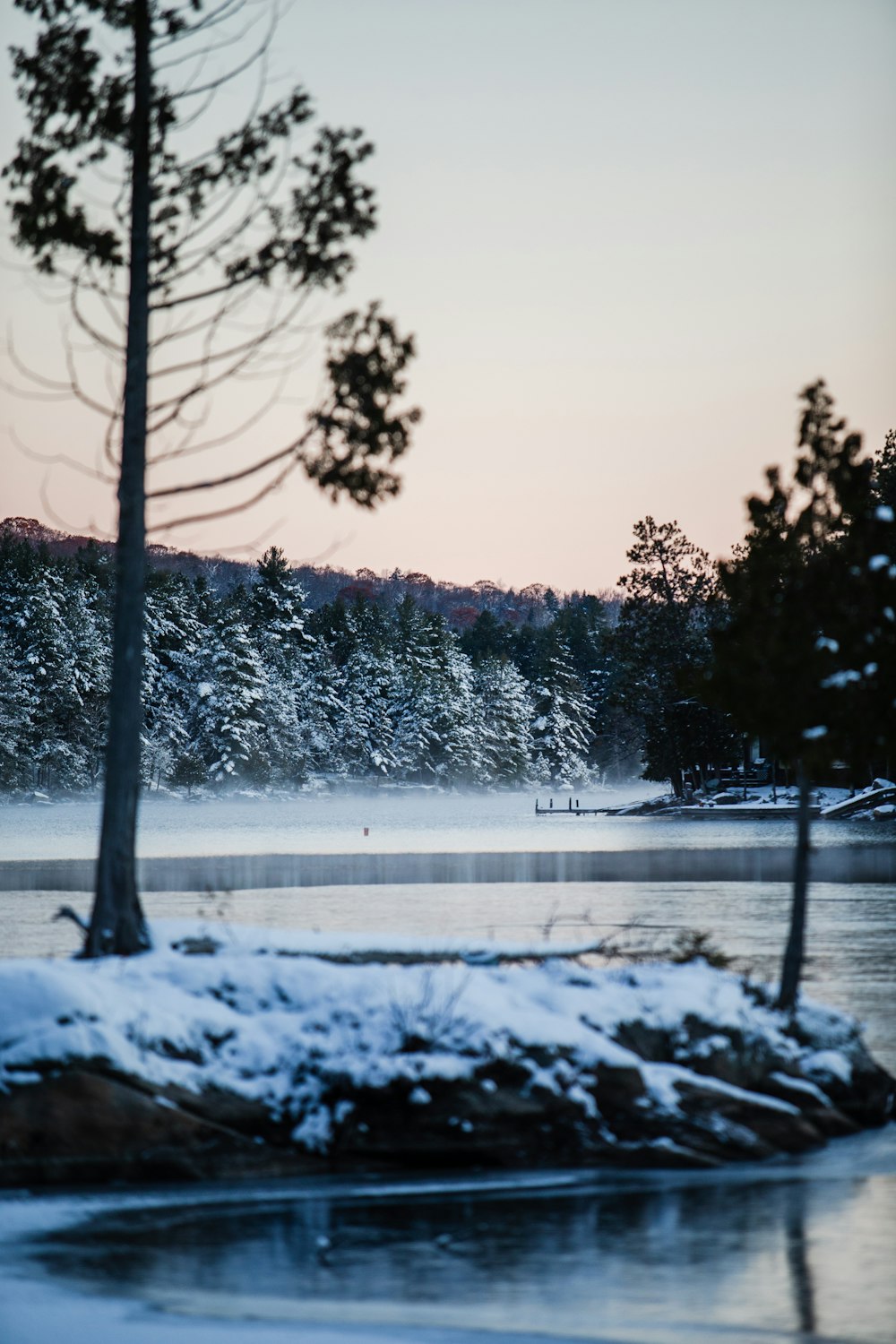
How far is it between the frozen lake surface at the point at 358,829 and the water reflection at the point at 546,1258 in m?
35.5

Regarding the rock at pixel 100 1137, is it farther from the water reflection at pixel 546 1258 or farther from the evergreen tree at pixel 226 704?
the evergreen tree at pixel 226 704

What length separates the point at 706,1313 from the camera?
761cm

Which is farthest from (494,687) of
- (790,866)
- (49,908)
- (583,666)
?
(49,908)

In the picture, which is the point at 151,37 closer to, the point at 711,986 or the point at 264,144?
the point at 264,144

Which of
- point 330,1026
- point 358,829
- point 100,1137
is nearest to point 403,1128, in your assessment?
point 330,1026

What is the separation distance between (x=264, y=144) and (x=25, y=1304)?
9.80 meters

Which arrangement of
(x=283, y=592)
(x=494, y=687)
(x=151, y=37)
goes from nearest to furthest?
(x=151, y=37) → (x=283, y=592) → (x=494, y=687)

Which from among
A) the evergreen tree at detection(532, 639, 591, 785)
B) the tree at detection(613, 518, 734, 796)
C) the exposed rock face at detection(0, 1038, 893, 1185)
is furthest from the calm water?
the evergreen tree at detection(532, 639, 591, 785)

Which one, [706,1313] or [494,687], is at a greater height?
[494,687]

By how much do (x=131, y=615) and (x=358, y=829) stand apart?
56.4m

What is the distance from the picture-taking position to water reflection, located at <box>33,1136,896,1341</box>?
25.1ft

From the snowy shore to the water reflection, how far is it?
2.17 ft

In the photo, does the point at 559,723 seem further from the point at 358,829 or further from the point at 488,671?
the point at 358,829

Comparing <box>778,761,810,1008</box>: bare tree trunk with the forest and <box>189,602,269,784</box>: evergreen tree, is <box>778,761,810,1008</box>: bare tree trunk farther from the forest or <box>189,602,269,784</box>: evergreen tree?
<box>189,602,269,784</box>: evergreen tree
